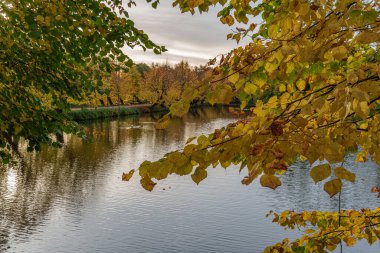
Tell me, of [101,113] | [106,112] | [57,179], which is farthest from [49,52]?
[106,112]

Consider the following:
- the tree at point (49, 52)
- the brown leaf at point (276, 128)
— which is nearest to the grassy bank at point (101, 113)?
the tree at point (49, 52)

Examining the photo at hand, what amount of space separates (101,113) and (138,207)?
4963 cm

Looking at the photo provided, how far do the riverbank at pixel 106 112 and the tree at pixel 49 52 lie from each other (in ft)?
152

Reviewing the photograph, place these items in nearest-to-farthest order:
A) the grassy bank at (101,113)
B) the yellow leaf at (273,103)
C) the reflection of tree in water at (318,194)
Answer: the yellow leaf at (273,103) → the reflection of tree in water at (318,194) → the grassy bank at (101,113)

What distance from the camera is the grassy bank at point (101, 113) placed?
218ft

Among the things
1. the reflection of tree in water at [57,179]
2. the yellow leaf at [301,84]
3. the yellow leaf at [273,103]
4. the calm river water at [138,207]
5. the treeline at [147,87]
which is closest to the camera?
the yellow leaf at [273,103]

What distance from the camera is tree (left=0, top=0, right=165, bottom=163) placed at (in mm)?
7934

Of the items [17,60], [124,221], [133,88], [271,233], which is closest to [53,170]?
[124,221]

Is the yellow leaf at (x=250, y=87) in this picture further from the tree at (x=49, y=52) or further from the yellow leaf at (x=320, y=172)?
the tree at (x=49, y=52)

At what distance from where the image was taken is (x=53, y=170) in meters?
33.4

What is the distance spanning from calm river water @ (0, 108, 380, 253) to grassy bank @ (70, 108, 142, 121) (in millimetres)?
29261

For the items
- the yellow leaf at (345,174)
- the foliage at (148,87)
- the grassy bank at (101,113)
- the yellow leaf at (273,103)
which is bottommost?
the yellow leaf at (345,174)

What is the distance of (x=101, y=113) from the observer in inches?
2918

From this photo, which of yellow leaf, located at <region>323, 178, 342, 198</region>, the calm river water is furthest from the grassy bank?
yellow leaf, located at <region>323, 178, 342, 198</region>
